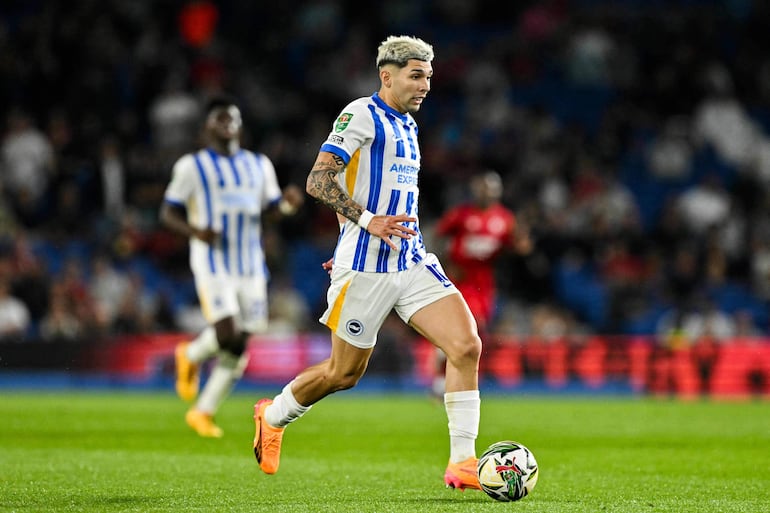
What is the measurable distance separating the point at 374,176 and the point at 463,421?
1.41 metres

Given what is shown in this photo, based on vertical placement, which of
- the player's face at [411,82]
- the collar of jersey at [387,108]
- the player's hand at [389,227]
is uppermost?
the player's face at [411,82]

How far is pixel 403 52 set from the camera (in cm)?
727

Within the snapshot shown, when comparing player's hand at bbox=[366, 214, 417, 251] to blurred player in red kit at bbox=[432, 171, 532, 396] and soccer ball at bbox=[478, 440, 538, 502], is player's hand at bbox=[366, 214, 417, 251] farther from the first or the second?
blurred player in red kit at bbox=[432, 171, 532, 396]

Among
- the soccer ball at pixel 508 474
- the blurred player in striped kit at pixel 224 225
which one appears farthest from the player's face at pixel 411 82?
the blurred player in striped kit at pixel 224 225

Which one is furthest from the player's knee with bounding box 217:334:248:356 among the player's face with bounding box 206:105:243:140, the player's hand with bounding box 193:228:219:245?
the player's face with bounding box 206:105:243:140

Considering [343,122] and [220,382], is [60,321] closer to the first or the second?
[220,382]

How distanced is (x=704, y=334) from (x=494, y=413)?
547cm

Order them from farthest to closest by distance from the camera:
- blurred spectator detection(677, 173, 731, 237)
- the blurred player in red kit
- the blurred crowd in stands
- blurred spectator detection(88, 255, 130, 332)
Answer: blurred spectator detection(677, 173, 731, 237) → the blurred crowd in stands → blurred spectator detection(88, 255, 130, 332) → the blurred player in red kit

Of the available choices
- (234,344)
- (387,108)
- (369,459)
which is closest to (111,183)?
(234,344)

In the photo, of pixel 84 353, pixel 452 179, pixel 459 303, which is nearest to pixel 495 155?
pixel 452 179

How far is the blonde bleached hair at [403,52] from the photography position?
7266 mm

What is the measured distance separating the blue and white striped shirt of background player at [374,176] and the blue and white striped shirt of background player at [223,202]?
414 cm

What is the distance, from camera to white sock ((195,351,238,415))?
11.1 m

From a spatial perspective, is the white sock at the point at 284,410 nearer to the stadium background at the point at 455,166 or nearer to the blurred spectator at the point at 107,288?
the stadium background at the point at 455,166
